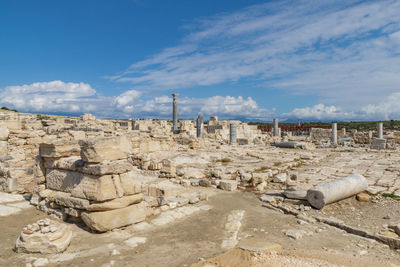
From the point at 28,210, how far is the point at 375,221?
7.02 m

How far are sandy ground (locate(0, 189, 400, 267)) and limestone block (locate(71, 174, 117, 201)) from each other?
0.58 meters

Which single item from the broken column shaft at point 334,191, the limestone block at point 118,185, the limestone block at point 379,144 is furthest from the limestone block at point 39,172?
the limestone block at point 379,144

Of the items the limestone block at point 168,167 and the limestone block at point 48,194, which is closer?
the limestone block at point 48,194

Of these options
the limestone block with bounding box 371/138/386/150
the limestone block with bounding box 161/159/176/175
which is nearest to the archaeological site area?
the limestone block with bounding box 161/159/176/175

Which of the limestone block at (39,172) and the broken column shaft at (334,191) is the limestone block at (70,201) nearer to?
the limestone block at (39,172)

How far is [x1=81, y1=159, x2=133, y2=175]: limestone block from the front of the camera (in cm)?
454

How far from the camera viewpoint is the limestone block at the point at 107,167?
454 centimetres

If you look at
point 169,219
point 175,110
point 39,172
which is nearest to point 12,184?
point 39,172

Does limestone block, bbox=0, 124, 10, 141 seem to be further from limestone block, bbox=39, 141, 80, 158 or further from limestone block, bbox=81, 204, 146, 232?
limestone block, bbox=81, 204, 146, 232

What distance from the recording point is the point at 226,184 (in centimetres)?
783

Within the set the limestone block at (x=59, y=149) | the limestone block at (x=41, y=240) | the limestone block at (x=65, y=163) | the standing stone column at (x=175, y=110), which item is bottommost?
the limestone block at (x=41, y=240)

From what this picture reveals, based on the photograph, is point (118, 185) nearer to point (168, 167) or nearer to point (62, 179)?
point (62, 179)

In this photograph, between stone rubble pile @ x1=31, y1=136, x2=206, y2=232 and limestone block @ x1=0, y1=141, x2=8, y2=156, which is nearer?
stone rubble pile @ x1=31, y1=136, x2=206, y2=232

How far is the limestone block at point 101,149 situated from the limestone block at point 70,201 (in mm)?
712
